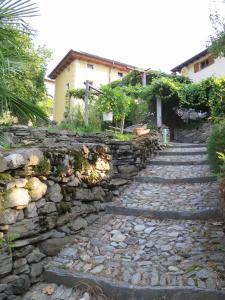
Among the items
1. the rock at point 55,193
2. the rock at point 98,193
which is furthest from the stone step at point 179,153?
the rock at point 55,193

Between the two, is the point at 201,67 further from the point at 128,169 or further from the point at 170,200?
the point at 170,200

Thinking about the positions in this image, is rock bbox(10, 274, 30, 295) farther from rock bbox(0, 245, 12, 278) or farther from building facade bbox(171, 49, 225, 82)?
building facade bbox(171, 49, 225, 82)

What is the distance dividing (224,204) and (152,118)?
11.5 meters

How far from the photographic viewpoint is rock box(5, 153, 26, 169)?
11.4ft

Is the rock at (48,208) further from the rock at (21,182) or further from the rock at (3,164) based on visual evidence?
the rock at (3,164)

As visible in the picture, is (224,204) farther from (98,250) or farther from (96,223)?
(96,223)

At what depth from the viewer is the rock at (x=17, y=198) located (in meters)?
3.39

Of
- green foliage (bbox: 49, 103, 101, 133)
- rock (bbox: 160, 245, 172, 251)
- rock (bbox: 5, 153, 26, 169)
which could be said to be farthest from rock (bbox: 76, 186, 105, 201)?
green foliage (bbox: 49, 103, 101, 133)

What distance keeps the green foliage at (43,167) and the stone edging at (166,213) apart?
5.75 feet

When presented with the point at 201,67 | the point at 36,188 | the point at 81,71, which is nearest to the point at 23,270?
the point at 36,188

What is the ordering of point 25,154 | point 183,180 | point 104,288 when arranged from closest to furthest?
point 104,288
point 25,154
point 183,180

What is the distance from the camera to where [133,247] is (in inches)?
167

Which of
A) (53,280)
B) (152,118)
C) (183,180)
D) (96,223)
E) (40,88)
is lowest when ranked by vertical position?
(53,280)

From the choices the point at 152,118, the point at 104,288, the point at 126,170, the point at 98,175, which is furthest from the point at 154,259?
the point at 152,118
